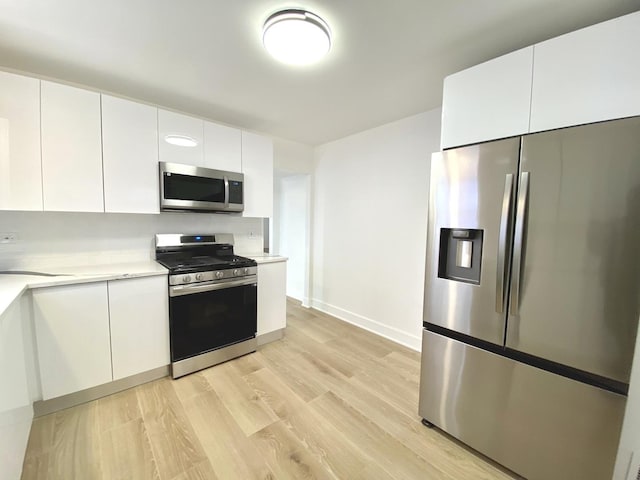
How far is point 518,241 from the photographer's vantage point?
1.34 m

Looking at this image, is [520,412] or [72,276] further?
[72,276]

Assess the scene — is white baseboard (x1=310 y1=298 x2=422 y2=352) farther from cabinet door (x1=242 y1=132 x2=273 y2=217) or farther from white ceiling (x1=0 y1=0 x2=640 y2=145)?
white ceiling (x1=0 y1=0 x2=640 y2=145)

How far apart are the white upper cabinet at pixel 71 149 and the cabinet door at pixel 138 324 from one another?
72 centimetres

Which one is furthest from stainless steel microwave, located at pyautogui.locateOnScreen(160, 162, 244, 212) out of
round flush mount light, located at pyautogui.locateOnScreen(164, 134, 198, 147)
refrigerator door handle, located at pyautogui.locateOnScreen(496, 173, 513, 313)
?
refrigerator door handle, located at pyautogui.locateOnScreen(496, 173, 513, 313)

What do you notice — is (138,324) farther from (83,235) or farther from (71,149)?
(71,149)

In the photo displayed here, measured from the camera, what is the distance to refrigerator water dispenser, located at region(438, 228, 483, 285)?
60.7 inches

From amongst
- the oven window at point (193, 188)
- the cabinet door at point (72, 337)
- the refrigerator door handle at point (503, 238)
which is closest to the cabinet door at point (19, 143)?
the cabinet door at point (72, 337)

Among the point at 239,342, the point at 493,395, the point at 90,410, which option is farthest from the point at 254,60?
the point at 90,410

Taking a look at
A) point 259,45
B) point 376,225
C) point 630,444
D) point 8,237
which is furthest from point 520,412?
point 8,237

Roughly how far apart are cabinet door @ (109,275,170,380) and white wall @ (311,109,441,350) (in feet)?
7.27

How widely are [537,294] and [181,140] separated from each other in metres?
2.91

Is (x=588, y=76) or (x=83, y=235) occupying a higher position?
(x=588, y=76)

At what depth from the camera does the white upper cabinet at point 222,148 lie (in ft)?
8.41

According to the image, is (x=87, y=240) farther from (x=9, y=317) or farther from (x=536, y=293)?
(x=536, y=293)
